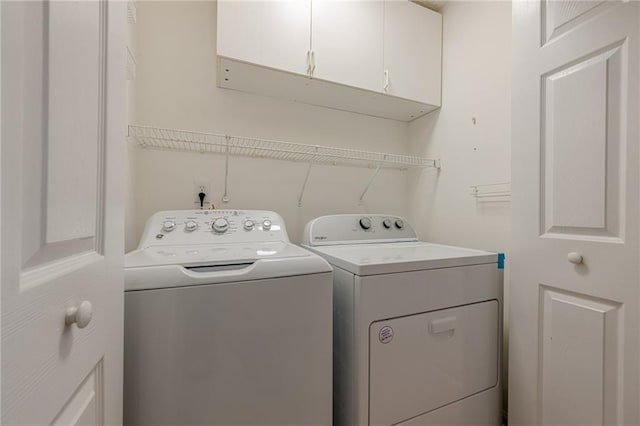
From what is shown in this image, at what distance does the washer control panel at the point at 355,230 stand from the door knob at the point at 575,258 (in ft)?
2.69

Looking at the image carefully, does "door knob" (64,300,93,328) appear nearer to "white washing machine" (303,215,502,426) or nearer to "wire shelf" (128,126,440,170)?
"white washing machine" (303,215,502,426)

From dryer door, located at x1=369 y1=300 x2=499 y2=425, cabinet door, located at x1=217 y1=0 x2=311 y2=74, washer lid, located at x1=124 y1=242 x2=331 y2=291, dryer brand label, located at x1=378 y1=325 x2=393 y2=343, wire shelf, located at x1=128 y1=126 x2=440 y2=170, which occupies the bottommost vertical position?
dryer door, located at x1=369 y1=300 x2=499 y2=425

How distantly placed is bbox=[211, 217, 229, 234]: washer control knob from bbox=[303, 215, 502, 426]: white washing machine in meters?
0.48

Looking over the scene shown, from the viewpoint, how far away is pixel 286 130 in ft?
5.78

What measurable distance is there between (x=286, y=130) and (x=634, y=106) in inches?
60.9

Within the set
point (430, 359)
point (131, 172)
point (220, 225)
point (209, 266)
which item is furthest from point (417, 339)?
point (131, 172)

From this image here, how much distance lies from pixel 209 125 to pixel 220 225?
0.70 metres

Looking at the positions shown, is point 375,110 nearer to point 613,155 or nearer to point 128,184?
point 613,155

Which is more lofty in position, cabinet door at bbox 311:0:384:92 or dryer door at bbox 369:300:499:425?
cabinet door at bbox 311:0:384:92

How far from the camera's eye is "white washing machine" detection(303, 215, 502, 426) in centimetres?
97

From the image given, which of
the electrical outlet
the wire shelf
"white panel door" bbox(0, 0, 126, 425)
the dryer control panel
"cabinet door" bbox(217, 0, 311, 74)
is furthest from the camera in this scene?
the electrical outlet

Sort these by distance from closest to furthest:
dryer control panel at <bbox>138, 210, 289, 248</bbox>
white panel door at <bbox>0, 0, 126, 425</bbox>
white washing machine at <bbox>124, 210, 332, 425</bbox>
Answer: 1. white panel door at <bbox>0, 0, 126, 425</bbox>
2. white washing machine at <bbox>124, 210, 332, 425</bbox>
3. dryer control panel at <bbox>138, 210, 289, 248</bbox>

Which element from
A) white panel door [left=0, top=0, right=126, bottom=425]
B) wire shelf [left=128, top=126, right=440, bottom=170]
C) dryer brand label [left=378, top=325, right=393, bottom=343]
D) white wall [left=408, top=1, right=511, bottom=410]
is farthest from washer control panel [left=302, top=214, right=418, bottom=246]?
white panel door [left=0, top=0, right=126, bottom=425]

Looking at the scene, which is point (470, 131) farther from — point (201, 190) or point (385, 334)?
point (201, 190)
